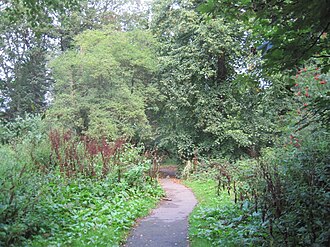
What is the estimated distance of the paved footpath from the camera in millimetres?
5062

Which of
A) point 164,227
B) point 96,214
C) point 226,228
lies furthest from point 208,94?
point 226,228

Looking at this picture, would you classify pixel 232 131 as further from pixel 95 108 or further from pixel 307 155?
pixel 307 155

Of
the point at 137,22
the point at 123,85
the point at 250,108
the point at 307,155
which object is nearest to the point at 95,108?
the point at 123,85

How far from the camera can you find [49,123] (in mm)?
14234

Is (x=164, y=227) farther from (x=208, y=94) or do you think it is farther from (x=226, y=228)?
(x=208, y=94)

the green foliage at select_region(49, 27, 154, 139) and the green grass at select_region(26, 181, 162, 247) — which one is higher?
the green foliage at select_region(49, 27, 154, 139)

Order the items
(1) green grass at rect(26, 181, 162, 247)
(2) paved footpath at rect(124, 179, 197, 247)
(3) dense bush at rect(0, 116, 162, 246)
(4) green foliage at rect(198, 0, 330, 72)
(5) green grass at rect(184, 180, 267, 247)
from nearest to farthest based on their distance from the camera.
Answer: (4) green foliage at rect(198, 0, 330, 72), (5) green grass at rect(184, 180, 267, 247), (3) dense bush at rect(0, 116, 162, 246), (1) green grass at rect(26, 181, 162, 247), (2) paved footpath at rect(124, 179, 197, 247)

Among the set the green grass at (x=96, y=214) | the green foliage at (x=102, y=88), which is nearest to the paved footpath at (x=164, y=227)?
the green grass at (x=96, y=214)

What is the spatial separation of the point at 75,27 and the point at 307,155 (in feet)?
68.6

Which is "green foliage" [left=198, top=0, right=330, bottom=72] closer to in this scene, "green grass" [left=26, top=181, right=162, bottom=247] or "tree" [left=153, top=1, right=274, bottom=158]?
"green grass" [left=26, top=181, right=162, bottom=247]

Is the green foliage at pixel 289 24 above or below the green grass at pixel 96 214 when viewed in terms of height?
above

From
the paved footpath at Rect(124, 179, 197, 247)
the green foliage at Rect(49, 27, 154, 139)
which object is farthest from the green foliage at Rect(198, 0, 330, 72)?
the green foliage at Rect(49, 27, 154, 139)

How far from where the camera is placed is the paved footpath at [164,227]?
5.06 metres

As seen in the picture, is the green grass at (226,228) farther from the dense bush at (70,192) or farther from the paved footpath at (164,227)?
the dense bush at (70,192)
